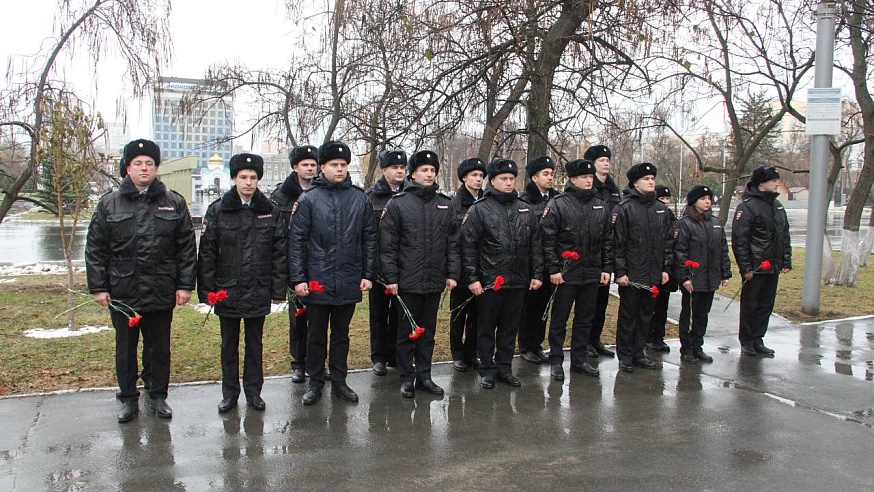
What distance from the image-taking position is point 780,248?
25.2 feet

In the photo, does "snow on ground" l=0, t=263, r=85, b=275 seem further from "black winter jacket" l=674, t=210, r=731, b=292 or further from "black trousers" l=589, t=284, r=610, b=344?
"black winter jacket" l=674, t=210, r=731, b=292

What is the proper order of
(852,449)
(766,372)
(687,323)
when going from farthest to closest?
(687,323)
(766,372)
(852,449)

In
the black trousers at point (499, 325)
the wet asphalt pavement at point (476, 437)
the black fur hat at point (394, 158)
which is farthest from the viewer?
the black fur hat at point (394, 158)

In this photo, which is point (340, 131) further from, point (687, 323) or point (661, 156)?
point (687, 323)

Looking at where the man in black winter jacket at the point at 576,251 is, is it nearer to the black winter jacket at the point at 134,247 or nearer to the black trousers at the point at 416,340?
the black trousers at the point at 416,340

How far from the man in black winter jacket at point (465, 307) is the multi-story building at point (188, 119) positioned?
20.9ft

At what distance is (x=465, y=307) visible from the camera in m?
6.96

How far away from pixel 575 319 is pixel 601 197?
1.64 m

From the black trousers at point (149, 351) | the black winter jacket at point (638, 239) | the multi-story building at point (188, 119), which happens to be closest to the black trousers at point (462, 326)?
the black winter jacket at point (638, 239)

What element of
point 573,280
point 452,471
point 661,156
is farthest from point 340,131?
point 452,471

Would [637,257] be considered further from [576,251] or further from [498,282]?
[498,282]

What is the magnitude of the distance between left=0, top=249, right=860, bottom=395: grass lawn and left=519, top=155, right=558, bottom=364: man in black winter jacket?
33.5 inches

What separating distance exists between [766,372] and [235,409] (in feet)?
16.4

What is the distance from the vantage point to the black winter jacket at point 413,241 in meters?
5.83
